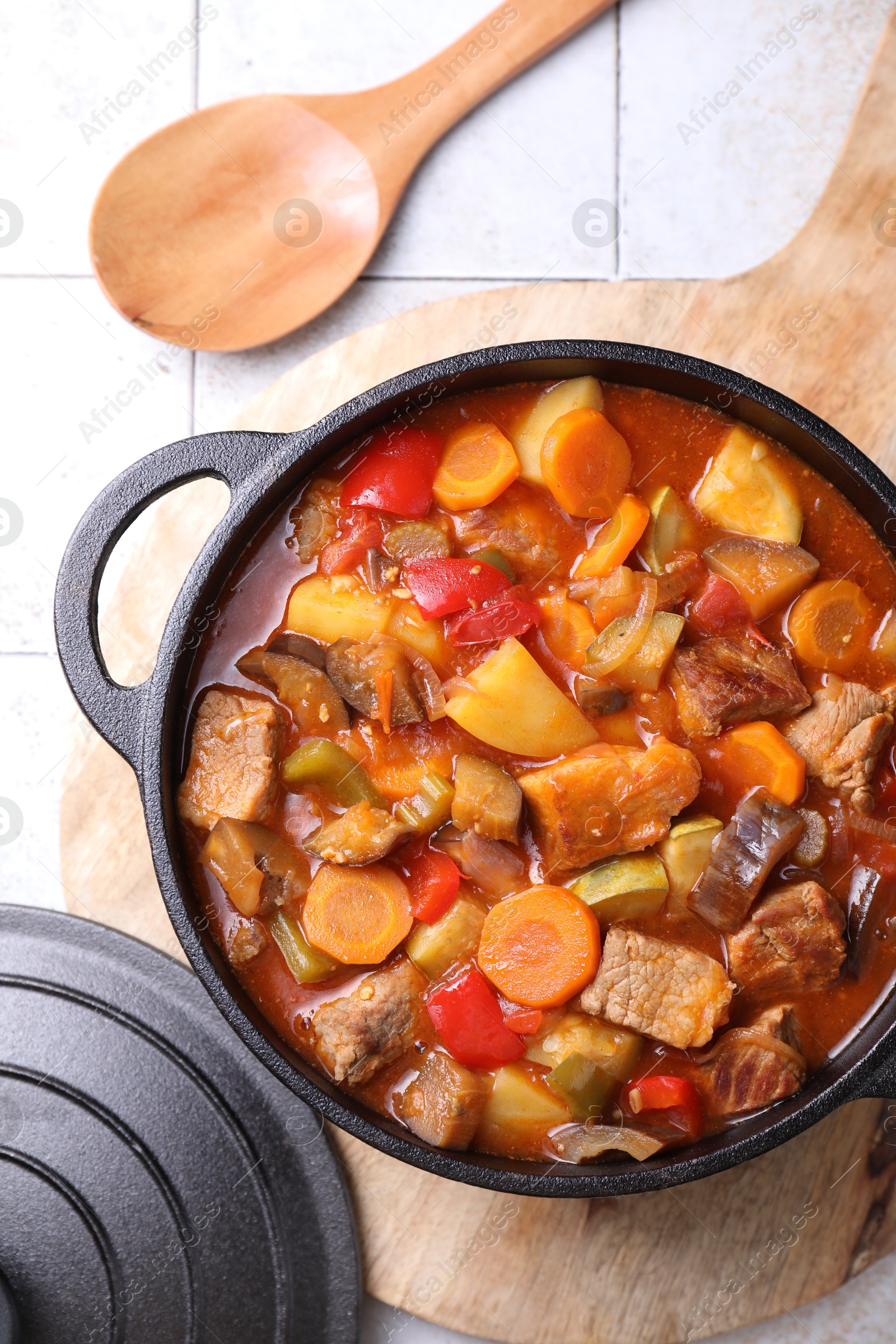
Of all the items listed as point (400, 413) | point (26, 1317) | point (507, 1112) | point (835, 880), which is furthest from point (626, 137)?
point (26, 1317)

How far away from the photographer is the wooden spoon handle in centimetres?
307

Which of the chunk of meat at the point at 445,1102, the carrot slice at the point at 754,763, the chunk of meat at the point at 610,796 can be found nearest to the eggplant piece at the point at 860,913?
the carrot slice at the point at 754,763

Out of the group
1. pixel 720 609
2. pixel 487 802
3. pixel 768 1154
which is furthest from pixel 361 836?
pixel 768 1154

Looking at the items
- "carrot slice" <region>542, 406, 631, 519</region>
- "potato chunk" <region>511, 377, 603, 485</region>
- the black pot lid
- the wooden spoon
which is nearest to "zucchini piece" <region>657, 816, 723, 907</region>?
"carrot slice" <region>542, 406, 631, 519</region>

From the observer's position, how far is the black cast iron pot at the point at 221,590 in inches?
88.0

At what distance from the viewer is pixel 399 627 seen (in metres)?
2.39

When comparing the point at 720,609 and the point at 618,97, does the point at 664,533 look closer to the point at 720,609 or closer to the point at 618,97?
the point at 720,609

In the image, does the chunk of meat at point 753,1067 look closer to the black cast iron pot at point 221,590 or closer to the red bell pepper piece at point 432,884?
the black cast iron pot at point 221,590

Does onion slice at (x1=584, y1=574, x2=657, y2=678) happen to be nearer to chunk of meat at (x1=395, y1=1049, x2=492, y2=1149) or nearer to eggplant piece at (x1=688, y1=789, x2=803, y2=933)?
eggplant piece at (x1=688, y1=789, x2=803, y2=933)

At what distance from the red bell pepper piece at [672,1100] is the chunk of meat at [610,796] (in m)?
0.56

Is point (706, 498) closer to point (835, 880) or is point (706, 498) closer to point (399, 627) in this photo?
point (399, 627)

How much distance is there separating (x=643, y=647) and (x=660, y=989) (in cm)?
77

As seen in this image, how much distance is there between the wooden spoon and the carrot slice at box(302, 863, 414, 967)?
1.66 metres

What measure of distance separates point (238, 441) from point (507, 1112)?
1.68 metres
